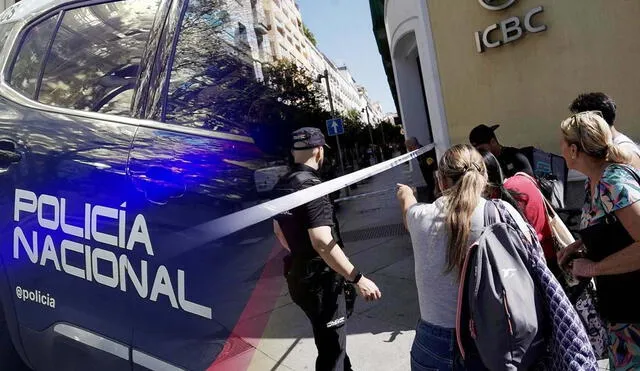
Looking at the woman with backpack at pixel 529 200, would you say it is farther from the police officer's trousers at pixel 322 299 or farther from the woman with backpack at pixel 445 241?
the police officer's trousers at pixel 322 299

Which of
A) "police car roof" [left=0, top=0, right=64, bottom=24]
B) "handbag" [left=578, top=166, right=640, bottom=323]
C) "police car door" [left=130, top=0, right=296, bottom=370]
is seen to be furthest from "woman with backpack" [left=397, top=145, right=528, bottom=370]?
"police car roof" [left=0, top=0, right=64, bottom=24]

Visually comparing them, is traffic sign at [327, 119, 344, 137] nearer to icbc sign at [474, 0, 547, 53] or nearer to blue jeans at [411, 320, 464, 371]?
blue jeans at [411, 320, 464, 371]

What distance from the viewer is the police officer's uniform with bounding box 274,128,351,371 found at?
5.50ft

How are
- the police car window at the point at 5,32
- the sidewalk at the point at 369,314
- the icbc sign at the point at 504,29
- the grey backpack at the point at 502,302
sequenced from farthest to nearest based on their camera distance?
the icbc sign at the point at 504,29 < the sidewalk at the point at 369,314 < the police car window at the point at 5,32 < the grey backpack at the point at 502,302

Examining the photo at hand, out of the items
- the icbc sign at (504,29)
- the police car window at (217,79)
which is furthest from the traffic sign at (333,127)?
the icbc sign at (504,29)

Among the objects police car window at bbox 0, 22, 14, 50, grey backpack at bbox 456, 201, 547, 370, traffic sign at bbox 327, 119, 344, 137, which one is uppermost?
police car window at bbox 0, 22, 14, 50

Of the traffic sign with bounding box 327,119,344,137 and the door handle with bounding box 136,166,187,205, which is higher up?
the traffic sign with bounding box 327,119,344,137

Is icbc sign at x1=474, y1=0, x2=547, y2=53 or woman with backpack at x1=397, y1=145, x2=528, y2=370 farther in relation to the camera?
icbc sign at x1=474, y1=0, x2=547, y2=53

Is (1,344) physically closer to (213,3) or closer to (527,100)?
(213,3)

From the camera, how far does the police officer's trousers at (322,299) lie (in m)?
1.85

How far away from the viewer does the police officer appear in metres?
1.68

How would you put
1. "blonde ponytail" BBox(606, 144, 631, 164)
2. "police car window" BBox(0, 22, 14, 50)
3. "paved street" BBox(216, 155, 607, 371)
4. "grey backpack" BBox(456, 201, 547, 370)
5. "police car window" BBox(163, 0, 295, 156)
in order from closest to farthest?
"grey backpack" BBox(456, 201, 547, 370), "police car window" BBox(163, 0, 295, 156), "blonde ponytail" BBox(606, 144, 631, 164), "police car window" BBox(0, 22, 14, 50), "paved street" BBox(216, 155, 607, 371)

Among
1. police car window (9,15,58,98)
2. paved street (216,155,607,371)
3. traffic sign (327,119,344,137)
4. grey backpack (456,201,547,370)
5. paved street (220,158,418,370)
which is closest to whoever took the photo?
grey backpack (456,201,547,370)

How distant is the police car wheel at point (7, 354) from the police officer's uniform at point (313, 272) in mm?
1040
